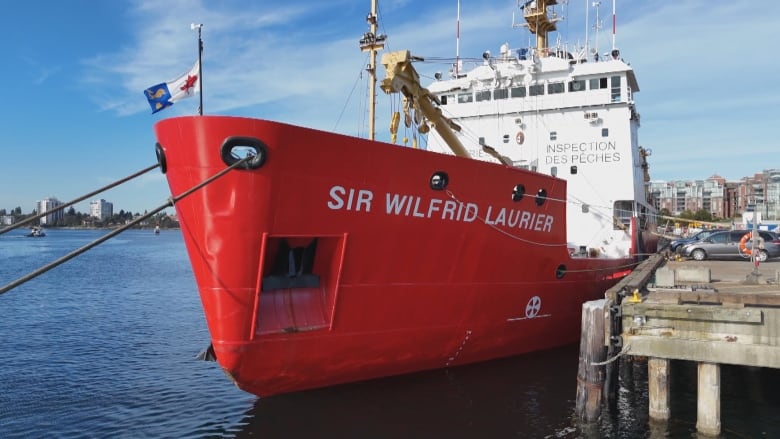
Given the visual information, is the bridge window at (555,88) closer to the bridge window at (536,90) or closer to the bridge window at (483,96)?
the bridge window at (536,90)

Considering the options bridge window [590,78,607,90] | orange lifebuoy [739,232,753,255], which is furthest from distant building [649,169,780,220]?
bridge window [590,78,607,90]

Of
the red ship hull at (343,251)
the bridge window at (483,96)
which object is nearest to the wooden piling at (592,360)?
the red ship hull at (343,251)

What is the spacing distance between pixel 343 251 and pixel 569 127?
958 centimetres

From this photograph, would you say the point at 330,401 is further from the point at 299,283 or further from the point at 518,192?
the point at 518,192

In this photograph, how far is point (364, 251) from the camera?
7750 mm

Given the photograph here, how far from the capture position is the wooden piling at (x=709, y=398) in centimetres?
711

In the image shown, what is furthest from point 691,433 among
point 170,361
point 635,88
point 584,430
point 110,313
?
point 110,313

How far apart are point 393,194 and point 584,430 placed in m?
4.32

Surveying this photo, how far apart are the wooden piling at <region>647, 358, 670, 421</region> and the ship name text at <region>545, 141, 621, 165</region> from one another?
810cm

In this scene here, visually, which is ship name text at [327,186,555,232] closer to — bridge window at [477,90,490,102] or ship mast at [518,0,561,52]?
bridge window at [477,90,490,102]

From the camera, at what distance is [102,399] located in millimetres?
9414

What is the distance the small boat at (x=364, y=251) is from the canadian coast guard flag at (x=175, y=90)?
1076 millimetres

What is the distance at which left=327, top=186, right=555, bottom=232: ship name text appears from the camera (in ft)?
24.6

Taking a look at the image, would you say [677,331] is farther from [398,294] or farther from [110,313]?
[110,313]
